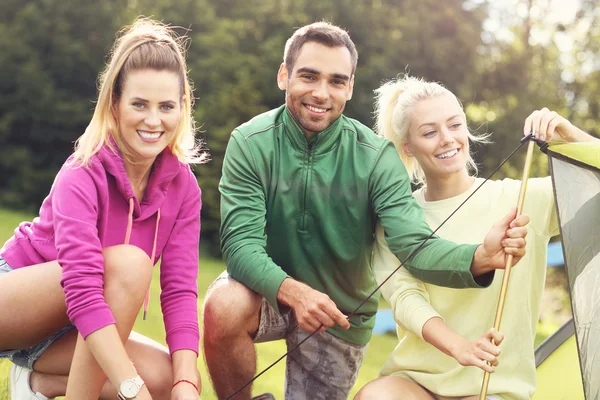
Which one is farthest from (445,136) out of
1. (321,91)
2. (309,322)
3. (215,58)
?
(215,58)

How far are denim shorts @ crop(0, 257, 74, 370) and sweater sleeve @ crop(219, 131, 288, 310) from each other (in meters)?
0.59

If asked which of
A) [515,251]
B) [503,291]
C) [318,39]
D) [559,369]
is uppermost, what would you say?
[318,39]

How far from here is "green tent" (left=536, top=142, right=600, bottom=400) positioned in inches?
92.7

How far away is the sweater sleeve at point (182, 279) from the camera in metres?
2.53

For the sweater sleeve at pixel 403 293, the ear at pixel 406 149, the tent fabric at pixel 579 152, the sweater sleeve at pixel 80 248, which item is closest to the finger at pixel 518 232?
the tent fabric at pixel 579 152

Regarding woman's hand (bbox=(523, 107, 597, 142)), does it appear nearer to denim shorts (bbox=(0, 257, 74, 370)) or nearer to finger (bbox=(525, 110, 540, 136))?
finger (bbox=(525, 110, 540, 136))

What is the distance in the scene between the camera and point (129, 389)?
7.28 feet

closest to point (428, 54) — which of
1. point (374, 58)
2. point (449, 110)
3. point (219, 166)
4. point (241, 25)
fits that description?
point (374, 58)

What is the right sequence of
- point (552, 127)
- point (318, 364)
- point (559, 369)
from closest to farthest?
point (552, 127), point (318, 364), point (559, 369)

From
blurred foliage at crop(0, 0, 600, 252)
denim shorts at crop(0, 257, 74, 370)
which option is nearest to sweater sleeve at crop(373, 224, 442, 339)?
denim shorts at crop(0, 257, 74, 370)

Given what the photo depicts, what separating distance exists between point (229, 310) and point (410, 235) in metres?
0.65

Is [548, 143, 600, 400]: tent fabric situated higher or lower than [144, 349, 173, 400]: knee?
higher

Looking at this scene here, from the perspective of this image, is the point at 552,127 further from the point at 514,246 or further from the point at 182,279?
the point at 182,279

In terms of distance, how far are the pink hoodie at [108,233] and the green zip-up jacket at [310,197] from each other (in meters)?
0.21
